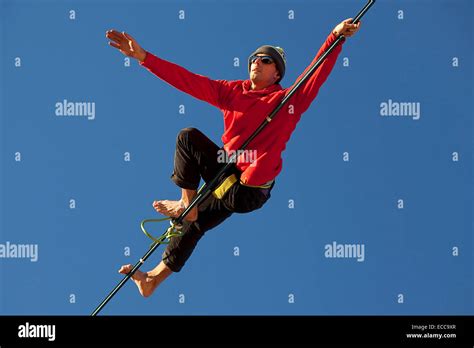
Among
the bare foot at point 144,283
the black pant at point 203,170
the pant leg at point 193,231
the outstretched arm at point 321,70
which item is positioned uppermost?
the outstretched arm at point 321,70

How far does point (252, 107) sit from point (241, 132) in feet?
0.86

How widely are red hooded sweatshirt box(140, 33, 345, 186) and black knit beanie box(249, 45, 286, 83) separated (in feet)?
0.58

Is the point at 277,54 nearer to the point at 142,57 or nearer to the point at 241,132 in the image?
the point at 241,132

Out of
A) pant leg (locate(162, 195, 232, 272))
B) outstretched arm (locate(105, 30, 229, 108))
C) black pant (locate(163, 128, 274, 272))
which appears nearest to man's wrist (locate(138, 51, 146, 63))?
outstretched arm (locate(105, 30, 229, 108))

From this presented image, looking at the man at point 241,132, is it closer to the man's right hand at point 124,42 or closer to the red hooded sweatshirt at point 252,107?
the red hooded sweatshirt at point 252,107

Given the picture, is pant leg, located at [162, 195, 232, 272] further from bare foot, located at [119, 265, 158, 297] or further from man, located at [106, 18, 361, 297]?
bare foot, located at [119, 265, 158, 297]

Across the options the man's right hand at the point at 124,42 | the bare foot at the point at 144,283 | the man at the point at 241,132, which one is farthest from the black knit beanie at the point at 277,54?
the bare foot at the point at 144,283

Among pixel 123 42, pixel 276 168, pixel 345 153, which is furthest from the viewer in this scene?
pixel 345 153

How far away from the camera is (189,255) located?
30.0 feet

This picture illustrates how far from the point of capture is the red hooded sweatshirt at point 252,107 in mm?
8398
